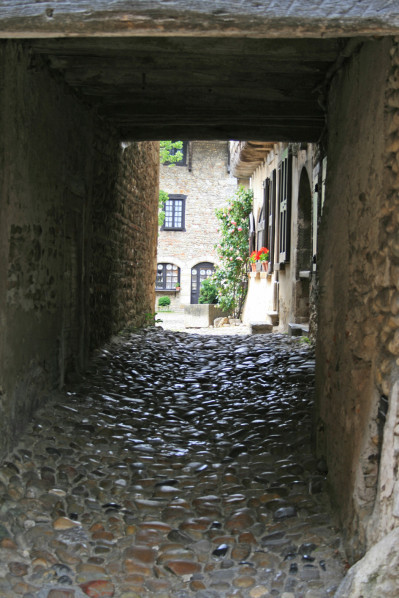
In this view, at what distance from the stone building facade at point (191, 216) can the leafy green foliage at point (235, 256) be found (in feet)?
30.6

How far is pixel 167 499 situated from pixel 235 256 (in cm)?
1327

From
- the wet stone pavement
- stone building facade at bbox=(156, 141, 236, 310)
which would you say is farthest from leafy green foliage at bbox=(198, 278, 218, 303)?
the wet stone pavement

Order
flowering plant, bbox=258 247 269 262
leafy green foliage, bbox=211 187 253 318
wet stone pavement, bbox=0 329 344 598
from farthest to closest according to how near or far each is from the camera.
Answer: leafy green foliage, bbox=211 187 253 318, flowering plant, bbox=258 247 269 262, wet stone pavement, bbox=0 329 344 598

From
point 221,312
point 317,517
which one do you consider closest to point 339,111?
point 317,517

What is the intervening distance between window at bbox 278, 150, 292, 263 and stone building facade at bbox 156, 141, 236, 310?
15996 mm

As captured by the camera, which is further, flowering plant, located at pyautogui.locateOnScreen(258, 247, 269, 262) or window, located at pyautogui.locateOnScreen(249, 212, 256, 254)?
window, located at pyautogui.locateOnScreen(249, 212, 256, 254)

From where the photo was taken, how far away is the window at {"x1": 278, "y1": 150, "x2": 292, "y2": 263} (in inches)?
388

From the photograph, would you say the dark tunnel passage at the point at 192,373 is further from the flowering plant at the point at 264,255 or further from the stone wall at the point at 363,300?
the flowering plant at the point at 264,255

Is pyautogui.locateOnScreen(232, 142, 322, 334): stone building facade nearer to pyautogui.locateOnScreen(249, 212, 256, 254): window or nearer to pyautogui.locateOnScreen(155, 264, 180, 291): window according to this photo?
pyautogui.locateOnScreen(249, 212, 256, 254): window

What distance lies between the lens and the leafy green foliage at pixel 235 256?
54.5 feet

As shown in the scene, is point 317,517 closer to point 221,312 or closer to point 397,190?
point 397,190

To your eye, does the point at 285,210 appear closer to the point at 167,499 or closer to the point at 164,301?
the point at 167,499

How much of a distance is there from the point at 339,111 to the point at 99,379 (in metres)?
3.39

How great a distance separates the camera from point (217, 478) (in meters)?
4.09
